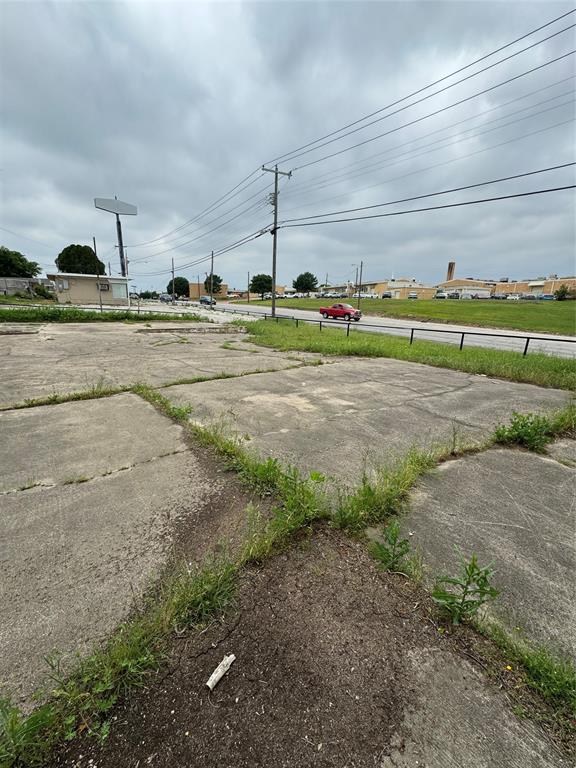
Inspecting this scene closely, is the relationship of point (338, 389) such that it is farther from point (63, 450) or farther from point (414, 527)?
point (63, 450)

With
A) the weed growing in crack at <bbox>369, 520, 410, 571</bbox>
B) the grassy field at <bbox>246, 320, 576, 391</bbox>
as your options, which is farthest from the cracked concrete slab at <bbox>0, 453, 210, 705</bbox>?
the grassy field at <bbox>246, 320, 576, 391</bbox>

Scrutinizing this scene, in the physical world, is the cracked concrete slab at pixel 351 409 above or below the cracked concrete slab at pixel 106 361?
above

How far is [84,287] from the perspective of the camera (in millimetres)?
40000

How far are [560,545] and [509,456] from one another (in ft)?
5.43

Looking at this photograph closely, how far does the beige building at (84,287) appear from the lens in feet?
129

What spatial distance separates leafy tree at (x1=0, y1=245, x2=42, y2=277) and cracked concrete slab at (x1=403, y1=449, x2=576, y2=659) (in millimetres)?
79355

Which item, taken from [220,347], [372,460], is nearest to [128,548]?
[372,460]

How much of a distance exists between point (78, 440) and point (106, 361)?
5679mm

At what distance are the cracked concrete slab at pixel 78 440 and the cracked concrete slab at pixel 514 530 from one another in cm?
283

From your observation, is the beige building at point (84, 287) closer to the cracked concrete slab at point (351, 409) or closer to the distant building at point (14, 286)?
the distant building at point (14, 286)

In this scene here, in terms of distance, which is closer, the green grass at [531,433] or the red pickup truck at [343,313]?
the green grass at [531,433]

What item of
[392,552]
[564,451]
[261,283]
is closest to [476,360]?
[564,451]

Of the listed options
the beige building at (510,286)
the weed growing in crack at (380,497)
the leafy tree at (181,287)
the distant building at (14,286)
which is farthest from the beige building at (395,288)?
the weed growing in crack at (380,497)

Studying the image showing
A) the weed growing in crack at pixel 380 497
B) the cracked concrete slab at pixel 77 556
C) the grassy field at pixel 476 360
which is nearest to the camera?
the cracked concrete slab at pixel 77 556
